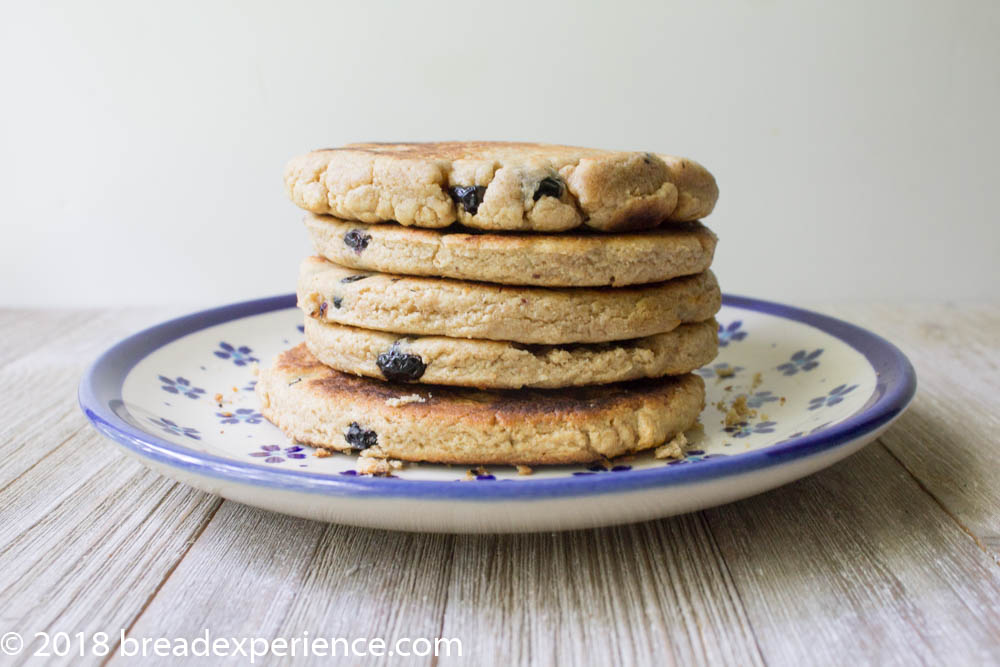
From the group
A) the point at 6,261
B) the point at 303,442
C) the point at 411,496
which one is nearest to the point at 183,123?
the point at 6,261

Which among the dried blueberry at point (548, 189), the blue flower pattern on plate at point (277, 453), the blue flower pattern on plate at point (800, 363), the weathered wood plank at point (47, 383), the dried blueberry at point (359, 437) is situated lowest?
the weathered wood plank at point (47, 383)

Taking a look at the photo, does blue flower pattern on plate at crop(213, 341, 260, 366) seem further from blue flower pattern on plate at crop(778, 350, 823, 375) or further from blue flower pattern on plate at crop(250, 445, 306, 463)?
blue flower pattern on plate at crop(778, 350, 823, 375)

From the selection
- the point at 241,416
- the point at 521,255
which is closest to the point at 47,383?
the point at 241,416

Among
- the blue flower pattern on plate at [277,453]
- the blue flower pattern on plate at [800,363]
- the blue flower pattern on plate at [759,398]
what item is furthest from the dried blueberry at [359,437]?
the blue flower pattern on plate at [800,363]

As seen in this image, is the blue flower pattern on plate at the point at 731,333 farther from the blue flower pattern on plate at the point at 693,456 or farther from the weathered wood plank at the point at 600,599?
the weathered wood plank at the point at 600,599

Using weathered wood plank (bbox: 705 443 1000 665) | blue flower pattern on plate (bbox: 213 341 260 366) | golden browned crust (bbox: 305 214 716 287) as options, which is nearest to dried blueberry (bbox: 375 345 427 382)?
golden browned crust (bbox: 305 214 716 287)

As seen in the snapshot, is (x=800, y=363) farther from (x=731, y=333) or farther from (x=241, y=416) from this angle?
(x=241, y=416)
